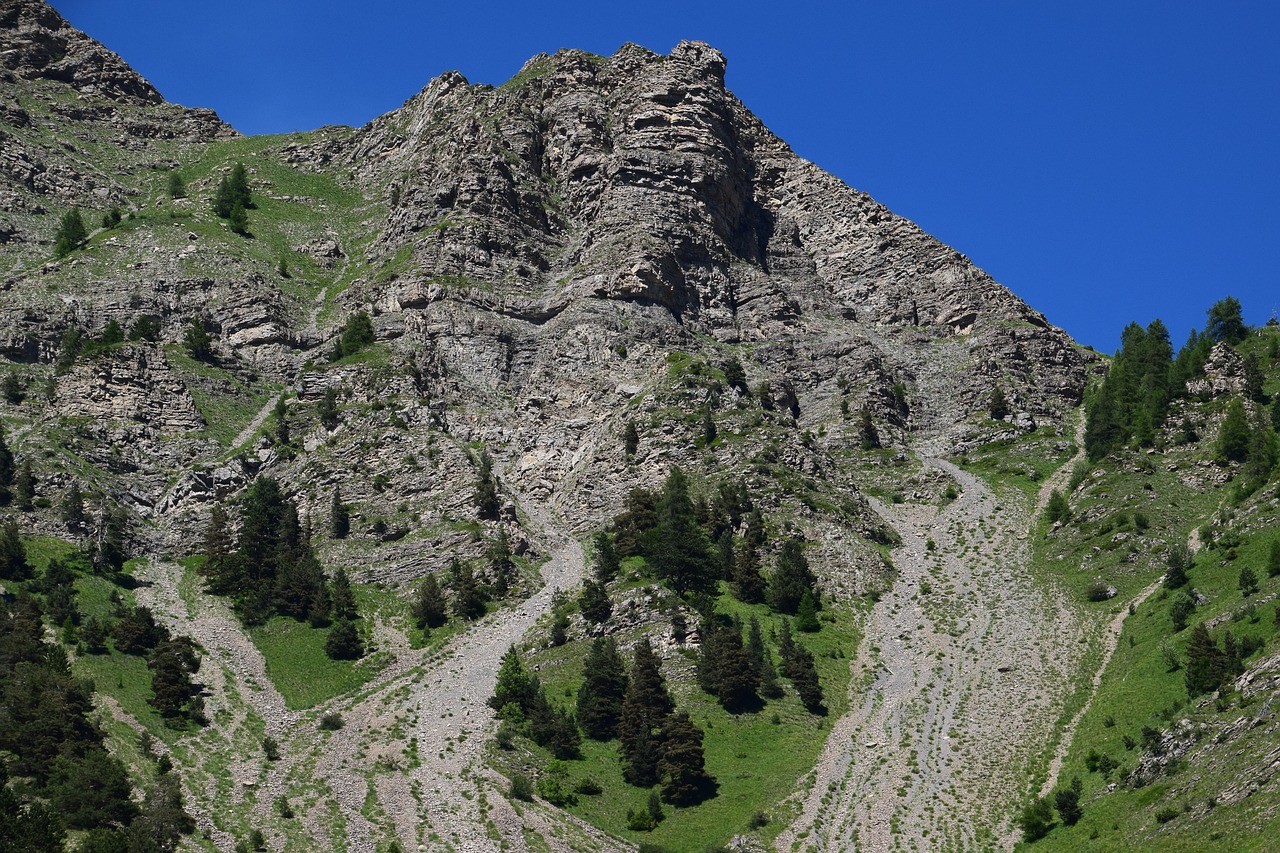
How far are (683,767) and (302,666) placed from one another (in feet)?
124

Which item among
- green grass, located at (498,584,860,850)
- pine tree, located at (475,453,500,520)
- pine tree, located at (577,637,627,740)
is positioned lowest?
green grass, located at (498,584,860,850)

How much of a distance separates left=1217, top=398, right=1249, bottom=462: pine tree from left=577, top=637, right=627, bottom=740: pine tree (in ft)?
225

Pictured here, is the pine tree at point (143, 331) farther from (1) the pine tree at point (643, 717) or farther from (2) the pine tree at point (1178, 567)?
(2) the pine tree at point (1178, 567)

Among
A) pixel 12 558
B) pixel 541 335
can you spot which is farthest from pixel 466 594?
pixel 541 335

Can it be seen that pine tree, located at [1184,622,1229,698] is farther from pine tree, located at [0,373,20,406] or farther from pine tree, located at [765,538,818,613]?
pine tree, located at [0,373,20,406]

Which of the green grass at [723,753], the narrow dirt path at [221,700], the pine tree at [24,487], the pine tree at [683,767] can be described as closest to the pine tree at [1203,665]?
the green grass at [723,753]

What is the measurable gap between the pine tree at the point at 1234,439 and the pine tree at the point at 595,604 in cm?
6579

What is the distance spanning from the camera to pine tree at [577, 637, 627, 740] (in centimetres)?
8762

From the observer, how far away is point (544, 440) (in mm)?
141875

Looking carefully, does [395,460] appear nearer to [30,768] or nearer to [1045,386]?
[30,768]

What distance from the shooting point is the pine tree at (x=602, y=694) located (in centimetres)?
8762

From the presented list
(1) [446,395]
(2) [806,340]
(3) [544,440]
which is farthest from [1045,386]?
(1) [446,395]

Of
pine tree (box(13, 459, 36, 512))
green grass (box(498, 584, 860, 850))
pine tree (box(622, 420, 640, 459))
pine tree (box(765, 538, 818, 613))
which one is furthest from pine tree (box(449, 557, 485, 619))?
pine tree (box(13, 459, 36, 512))

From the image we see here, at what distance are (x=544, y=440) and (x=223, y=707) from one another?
59814 millimetres
